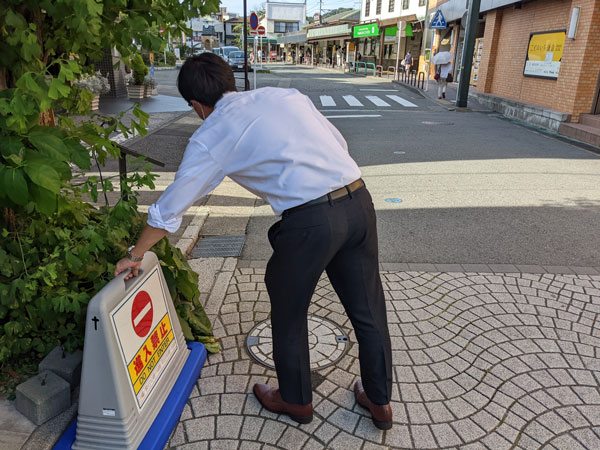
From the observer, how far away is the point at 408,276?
167 inches

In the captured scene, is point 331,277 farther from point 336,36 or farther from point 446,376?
point 336,36

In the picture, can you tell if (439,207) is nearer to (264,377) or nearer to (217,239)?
(217,239)

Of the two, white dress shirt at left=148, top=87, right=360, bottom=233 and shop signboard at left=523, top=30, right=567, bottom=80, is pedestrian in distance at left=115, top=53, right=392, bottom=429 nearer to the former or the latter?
white dress shirt at left=148, top=87, right=360, bottom=233

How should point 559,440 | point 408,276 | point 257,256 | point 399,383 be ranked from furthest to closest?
point 257,256
point 408,276
point 399,383
point 559,440

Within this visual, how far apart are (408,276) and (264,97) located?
2.63 metres

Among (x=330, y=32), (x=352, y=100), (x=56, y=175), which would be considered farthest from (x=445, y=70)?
(x=330, y=32)

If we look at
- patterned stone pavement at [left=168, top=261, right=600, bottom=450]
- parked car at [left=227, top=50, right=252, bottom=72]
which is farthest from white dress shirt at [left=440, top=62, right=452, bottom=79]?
parked car at [left=227, top=50, right=252, bottom=72]

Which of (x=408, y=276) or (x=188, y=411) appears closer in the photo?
(x=188, y=411)

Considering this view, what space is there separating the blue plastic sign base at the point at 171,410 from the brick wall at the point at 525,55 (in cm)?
1199

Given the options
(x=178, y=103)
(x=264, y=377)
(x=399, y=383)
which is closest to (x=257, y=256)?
(x=264, y=377)

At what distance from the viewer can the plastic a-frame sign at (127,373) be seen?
2148 mm

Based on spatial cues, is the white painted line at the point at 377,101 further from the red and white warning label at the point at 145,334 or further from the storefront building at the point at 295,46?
the storefront building at the point at 295,46

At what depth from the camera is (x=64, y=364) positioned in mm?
2600

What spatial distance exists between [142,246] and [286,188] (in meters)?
0.68
